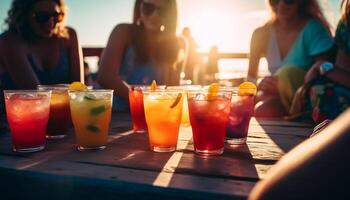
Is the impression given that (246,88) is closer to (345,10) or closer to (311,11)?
(345,10)

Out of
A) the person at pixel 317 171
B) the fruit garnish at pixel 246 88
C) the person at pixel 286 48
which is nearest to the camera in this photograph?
the person at pixel 317 171

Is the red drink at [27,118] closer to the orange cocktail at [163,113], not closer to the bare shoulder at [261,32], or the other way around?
the orange cocktail at [163,113]

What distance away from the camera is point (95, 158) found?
1.21 m

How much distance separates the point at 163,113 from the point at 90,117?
31 centimetres

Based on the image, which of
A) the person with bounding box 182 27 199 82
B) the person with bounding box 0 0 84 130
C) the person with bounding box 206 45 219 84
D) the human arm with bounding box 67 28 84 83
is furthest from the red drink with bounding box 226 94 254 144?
the person with bounding box 206 45 219 84

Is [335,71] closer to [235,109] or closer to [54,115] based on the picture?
[235,109]

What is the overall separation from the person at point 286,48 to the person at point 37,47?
6.12 ft

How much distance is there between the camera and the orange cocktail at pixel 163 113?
137 centimetres

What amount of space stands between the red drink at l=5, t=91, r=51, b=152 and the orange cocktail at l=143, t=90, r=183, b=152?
45 cm

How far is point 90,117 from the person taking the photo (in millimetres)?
1418

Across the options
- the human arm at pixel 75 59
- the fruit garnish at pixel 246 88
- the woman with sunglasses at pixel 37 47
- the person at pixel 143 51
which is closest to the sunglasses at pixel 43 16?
the woman with sunglasses at pixel 37 47

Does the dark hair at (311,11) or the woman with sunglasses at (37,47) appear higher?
the dark hair at (311,11)

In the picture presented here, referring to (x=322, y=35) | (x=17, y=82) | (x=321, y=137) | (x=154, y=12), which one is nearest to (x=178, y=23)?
(x=154, y=12)

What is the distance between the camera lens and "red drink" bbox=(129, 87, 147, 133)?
5.85ft
